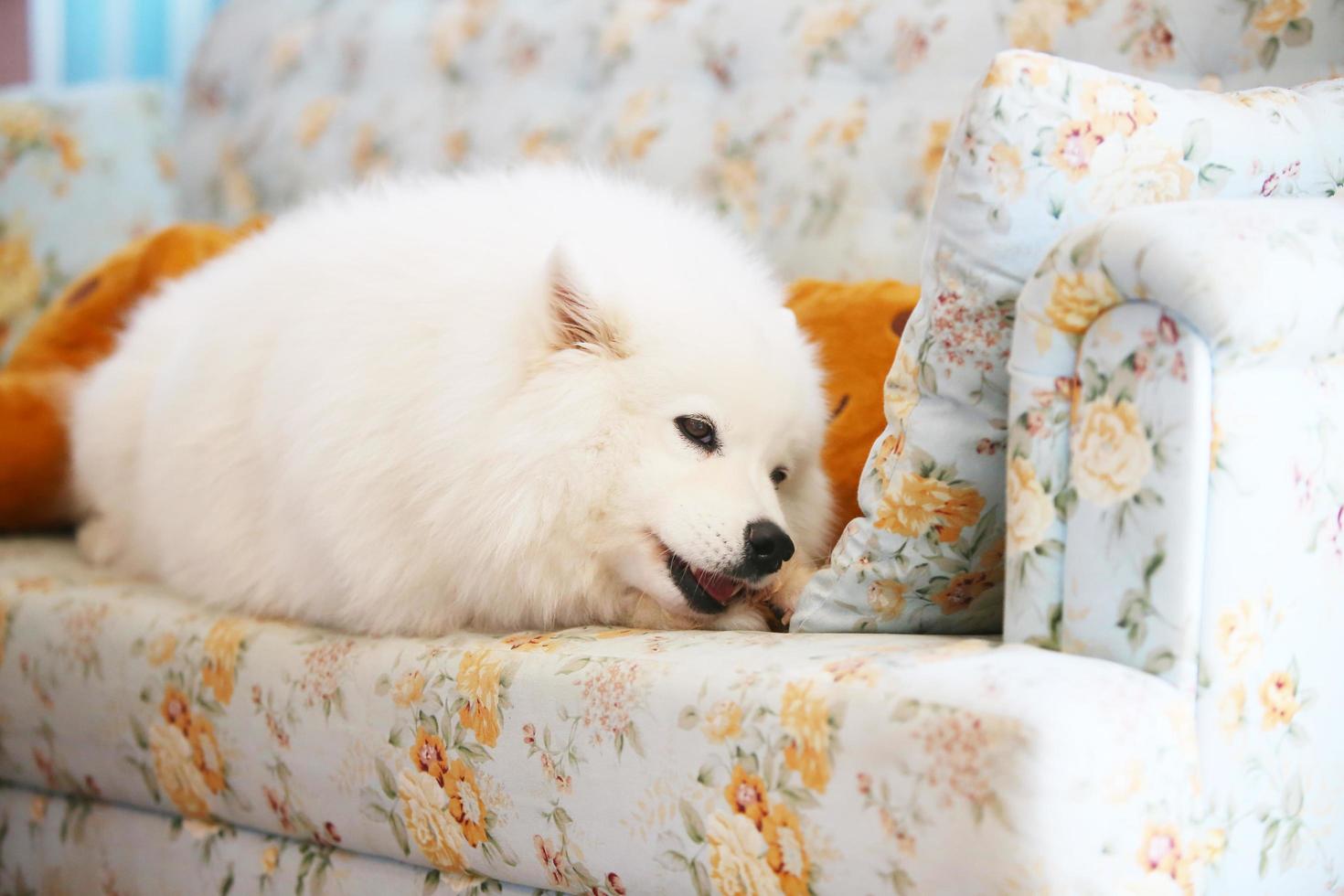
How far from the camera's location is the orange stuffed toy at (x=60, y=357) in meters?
2.56

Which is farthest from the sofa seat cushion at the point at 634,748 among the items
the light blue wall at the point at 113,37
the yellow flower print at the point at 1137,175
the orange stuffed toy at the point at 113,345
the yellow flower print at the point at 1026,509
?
the light blue wall at the point at 113,37

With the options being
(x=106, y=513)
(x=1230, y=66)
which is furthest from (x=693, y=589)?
(x=106, y=513)

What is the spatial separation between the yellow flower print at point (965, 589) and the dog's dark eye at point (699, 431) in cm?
36

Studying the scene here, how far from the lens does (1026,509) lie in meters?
1.18

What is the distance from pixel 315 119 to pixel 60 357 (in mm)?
884

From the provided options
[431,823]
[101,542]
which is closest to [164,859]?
[431,823]

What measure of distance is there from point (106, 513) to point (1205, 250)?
2.09 metres

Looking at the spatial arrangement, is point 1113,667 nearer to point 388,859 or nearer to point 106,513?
point 388,859

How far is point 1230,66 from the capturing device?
1988 mm

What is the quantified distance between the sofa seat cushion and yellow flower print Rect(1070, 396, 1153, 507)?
154 mm

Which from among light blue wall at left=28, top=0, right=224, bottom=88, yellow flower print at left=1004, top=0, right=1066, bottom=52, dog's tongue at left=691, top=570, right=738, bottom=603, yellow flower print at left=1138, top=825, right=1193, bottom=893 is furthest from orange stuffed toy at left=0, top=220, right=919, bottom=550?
light blue wall at left=28, top=0, right=224, bottom=88

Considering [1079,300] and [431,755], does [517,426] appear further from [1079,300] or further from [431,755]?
[1079,300]

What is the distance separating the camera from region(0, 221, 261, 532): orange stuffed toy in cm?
256

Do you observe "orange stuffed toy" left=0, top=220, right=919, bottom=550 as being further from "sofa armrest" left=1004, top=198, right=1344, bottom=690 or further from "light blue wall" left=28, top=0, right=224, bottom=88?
"light blue wall" left=28, top=0, right=224, bottom=88
